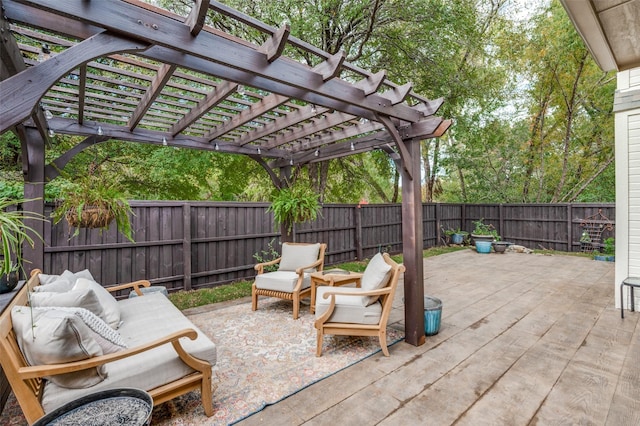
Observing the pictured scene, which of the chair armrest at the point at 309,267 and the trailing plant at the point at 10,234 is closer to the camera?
the trailing plant at the point at 10,234

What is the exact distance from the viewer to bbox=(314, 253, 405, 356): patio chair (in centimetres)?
271

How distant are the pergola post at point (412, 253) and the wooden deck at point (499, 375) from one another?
0.81 ft

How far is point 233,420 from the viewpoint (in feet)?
6.18

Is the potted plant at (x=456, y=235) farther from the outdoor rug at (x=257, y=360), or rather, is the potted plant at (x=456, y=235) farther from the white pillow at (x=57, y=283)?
the white pillow at (x=57, y=283)

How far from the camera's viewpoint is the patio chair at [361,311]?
271cm

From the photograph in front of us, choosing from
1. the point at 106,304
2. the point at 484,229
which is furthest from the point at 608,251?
the point at 106,304

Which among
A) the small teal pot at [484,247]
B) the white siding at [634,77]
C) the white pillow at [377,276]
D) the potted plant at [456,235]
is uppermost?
the white siding at [634,77]

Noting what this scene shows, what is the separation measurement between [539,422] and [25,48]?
13.8 feet

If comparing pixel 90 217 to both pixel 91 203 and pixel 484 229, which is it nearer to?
pixel 91 203

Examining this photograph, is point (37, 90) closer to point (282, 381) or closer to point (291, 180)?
point (282, 381)

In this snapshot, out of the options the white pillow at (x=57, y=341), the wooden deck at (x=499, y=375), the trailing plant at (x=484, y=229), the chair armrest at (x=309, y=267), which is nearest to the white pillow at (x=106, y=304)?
the white pillow at (x=57, y=341)

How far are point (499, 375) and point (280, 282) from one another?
241cm

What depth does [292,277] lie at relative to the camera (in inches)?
152

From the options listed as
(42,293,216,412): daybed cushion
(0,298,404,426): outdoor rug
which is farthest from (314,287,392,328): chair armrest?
(42,293,216,412): daybed cushion
